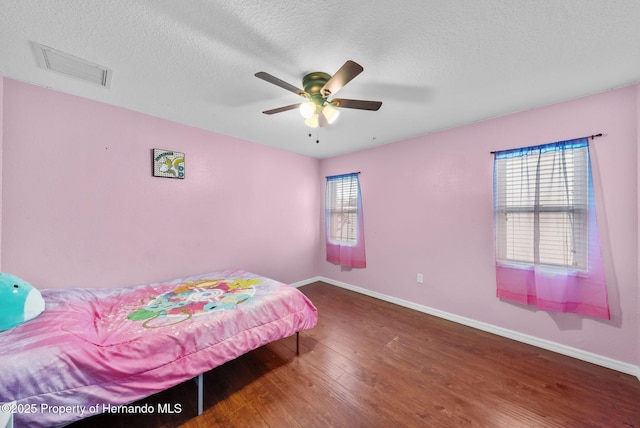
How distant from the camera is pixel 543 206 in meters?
2.15

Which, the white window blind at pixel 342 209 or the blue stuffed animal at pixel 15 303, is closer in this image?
the blue stuffed animal at pixel 15 303

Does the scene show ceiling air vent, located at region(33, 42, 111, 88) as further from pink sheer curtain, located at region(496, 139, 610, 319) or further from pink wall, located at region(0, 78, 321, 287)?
pink sheer curtain, located at region(496, 139, 610, 319)

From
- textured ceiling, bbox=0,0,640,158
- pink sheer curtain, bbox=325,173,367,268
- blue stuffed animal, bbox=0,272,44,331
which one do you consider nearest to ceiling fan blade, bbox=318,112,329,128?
textured ceiling, bbox=0,0,640,158

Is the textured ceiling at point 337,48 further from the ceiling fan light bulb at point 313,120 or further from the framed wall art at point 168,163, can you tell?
the framed wall art at point 168,163

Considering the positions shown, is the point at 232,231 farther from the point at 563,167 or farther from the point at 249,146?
the point at 563,167

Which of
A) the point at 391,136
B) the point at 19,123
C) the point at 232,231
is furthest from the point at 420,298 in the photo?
the point at 19,123

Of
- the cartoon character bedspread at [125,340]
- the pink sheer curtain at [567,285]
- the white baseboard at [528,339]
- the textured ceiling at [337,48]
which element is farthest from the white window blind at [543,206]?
the cartoon character bedspread at [125,340]

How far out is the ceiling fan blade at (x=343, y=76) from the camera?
1.24 metres

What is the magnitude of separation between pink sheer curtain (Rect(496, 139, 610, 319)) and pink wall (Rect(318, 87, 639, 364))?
8cm

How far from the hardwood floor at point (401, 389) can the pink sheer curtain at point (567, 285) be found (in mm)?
475

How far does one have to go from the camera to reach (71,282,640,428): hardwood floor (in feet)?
4.64

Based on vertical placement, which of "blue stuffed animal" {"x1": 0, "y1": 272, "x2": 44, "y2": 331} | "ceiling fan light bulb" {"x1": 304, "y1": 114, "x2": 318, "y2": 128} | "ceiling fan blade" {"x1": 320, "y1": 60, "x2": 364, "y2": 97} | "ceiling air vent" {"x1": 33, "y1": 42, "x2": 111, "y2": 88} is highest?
"ceiling air vent" {"x1": 33, "y1": 42, "x2": 111, "y2": 88}

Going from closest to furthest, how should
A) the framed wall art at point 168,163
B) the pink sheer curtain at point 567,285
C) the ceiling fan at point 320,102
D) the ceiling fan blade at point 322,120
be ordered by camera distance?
the ceiling fan at point 320,102 → the ceiling fan blade at point 322,120 → the pink sheer curtain at point 567,285 → the framed wall art at point 168,163

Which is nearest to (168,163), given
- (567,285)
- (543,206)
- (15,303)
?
(15,303)
